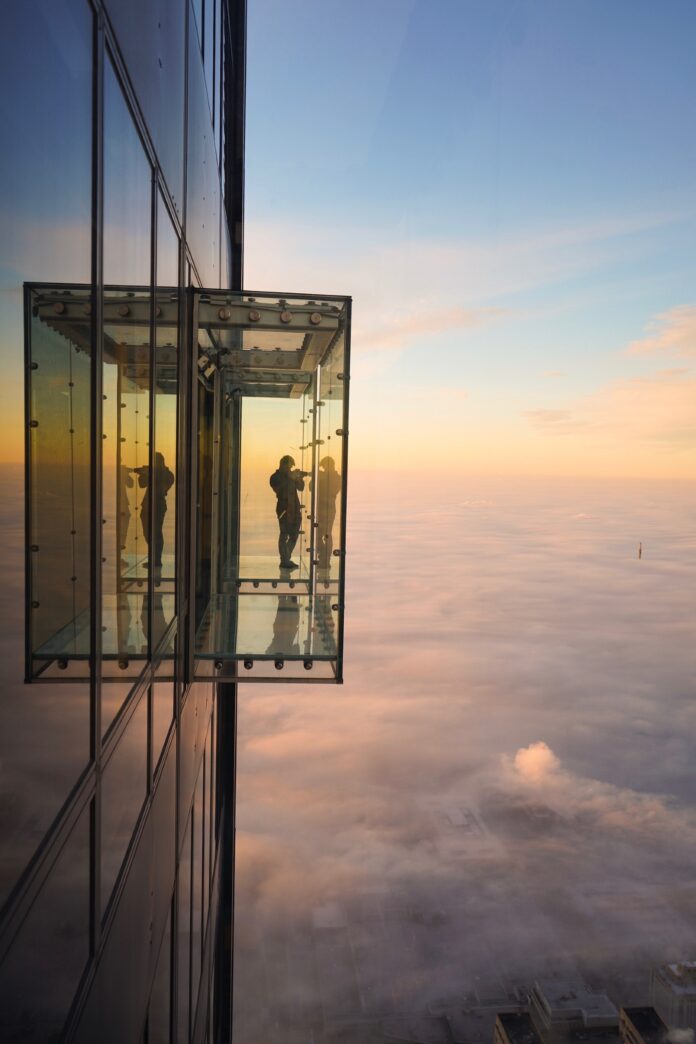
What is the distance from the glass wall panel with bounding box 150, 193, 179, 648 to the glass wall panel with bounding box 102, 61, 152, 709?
0.31 m

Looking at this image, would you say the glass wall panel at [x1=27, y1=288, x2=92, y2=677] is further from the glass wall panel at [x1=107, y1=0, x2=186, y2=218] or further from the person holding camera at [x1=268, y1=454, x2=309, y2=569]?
the person holding camera at [x1=268, y1=454, x2=309, y2=569]

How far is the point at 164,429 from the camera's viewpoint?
17.0 ft

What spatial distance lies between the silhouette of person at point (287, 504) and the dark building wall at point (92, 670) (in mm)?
1184

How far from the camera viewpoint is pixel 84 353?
2891 mm

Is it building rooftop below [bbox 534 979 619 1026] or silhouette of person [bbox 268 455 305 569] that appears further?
building rooftop below [bbox 534 979 619 1026]

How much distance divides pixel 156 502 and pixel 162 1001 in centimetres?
365

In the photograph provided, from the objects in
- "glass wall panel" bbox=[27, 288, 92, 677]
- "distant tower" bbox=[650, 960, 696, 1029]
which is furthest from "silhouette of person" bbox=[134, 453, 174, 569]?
"distant tower" bbox=[650, 960, 696, 1029]

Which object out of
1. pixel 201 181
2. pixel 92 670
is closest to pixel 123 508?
pixel 92 670

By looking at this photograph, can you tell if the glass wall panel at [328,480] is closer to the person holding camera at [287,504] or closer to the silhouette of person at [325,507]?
the silhouette of person at [325,507]

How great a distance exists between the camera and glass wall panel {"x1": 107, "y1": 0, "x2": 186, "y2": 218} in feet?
12.0

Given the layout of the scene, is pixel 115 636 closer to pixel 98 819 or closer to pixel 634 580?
pixel 98 819

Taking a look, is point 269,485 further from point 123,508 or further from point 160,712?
point 123,508

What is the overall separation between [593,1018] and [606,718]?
303 ft

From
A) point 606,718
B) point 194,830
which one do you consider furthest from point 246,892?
point 194,830
